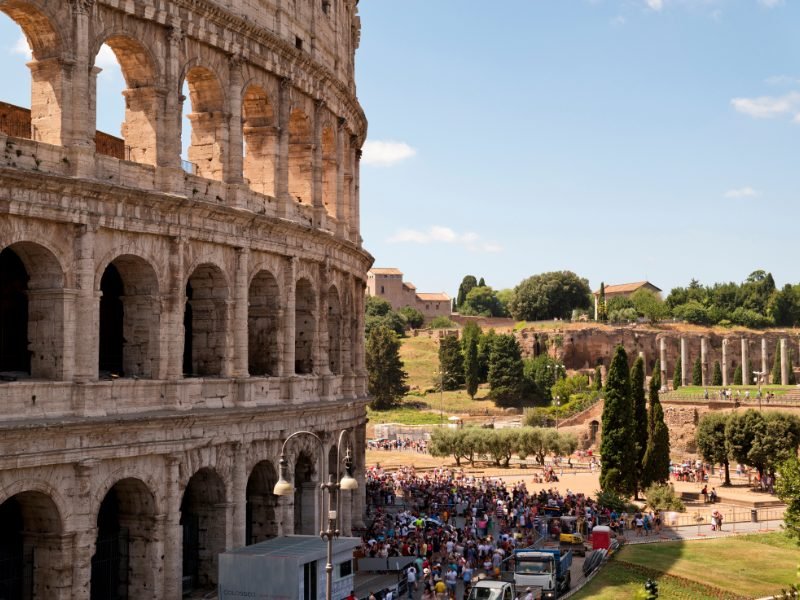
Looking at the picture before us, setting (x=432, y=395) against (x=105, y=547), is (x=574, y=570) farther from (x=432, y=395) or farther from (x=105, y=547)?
(x=432, y=395)

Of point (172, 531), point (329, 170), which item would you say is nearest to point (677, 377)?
point (329, 170)

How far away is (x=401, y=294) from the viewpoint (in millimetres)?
160500

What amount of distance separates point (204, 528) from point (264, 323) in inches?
249

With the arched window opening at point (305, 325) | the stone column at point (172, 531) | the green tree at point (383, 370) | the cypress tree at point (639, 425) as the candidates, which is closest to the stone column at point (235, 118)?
the arched window opening at point (305, 325)

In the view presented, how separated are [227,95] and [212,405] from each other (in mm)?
8577

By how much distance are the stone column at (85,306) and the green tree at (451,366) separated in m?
85.5

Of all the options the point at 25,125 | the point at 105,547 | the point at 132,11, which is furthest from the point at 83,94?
the point at 105,547

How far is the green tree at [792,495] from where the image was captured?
3588 centimetres

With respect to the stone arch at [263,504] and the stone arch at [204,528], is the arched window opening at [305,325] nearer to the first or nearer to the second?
the stone arch at [263,504]

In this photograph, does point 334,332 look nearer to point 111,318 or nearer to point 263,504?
point 263,504

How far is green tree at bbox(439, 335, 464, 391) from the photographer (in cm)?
10831

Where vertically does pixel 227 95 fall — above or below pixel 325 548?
above

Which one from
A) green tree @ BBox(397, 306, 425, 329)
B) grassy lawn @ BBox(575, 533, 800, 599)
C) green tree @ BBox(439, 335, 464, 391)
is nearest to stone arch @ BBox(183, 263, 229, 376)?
grassy lawn @ BBox(575, 533, 800, 599)

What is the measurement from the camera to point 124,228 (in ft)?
78.8
